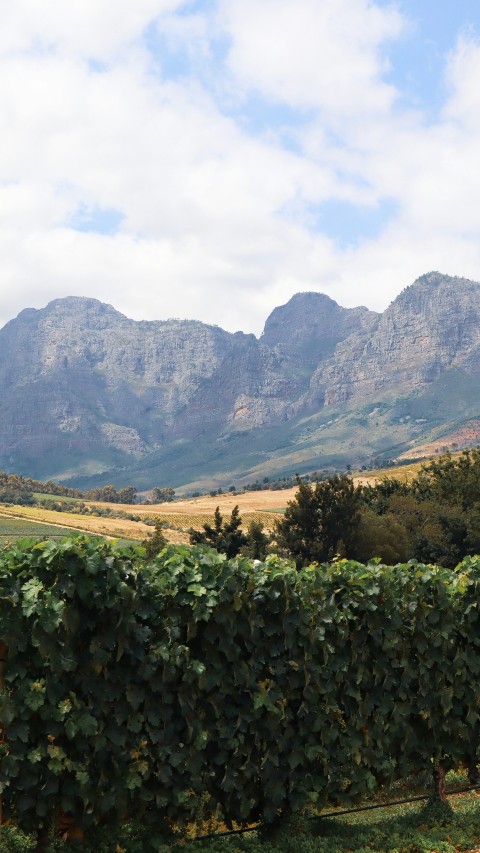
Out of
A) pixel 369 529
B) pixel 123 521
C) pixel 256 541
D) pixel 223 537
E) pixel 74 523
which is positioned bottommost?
pixel 369 529

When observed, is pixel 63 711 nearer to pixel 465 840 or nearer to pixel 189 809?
pixel 189 809

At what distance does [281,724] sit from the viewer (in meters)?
9.92

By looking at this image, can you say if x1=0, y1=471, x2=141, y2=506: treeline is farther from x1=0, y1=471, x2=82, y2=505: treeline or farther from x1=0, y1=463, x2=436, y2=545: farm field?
x1=0, y1=463, x2=436, y2=545: farm field

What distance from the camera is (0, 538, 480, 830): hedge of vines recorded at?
852 centimetres

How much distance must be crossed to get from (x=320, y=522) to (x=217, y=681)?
144 ft

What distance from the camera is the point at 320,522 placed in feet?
173

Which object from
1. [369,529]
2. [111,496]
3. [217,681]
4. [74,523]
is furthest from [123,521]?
[217,681]

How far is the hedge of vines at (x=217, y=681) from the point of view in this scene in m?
8.52

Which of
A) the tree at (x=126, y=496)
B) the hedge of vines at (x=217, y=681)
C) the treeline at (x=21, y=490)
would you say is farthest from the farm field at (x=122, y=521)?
the hedge of vines at (x=217, y=681)

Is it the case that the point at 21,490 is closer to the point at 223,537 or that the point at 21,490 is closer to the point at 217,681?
the point at 223,537

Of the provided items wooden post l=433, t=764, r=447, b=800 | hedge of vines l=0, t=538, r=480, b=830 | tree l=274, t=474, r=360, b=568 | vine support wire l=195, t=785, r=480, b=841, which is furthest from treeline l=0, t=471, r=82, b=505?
hedge of vines l=0, t=538, r=480, b=830

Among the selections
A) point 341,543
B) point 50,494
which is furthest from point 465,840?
point 50,494

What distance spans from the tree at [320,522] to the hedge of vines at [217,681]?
1582 inches

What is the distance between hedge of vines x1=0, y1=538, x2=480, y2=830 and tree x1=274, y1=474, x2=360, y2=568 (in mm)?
40175
